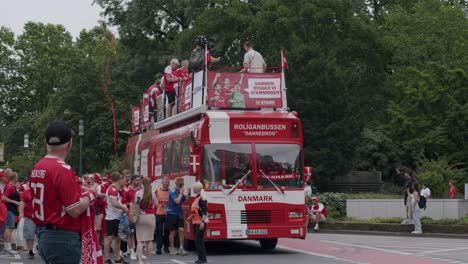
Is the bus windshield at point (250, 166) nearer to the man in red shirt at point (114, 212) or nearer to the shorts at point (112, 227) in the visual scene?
the man in red shirt at point (114, 212)

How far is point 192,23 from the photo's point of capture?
53719mm

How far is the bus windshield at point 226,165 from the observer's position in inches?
804

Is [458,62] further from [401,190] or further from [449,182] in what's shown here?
[449,182]

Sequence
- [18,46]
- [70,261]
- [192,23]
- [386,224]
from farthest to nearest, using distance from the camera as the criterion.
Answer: [18,46] → [192,23] → [386,224] → [70,261]

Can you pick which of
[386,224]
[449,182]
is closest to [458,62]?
[449,182]

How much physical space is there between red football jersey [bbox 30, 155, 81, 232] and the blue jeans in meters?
0.06

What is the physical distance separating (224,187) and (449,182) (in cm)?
2051

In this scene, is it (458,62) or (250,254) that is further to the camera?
(458,62)

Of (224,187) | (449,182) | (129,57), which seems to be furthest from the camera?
(129,57)

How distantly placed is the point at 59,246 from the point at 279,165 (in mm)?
13855

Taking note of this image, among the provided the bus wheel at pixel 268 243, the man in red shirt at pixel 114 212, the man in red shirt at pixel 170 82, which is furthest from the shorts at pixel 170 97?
the man in red shirt at pixel 114 212

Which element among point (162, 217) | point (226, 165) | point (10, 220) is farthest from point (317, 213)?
point (10, 220)

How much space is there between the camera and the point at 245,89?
22.1m

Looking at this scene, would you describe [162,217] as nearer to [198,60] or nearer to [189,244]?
[189,244]
